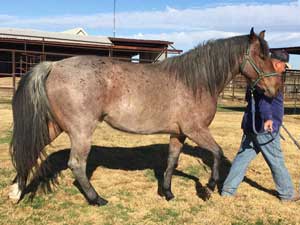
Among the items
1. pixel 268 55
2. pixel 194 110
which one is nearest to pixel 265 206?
pixel 194 110

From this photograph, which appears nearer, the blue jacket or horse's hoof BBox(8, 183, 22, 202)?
horse's hoof BBox(8, 183, 22, 202)

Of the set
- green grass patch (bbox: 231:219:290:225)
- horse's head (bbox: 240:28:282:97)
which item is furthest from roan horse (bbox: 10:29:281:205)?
green grass patch (bbox: 231:219:290:225)

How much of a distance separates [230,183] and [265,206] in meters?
0.49

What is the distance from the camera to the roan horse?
375 centimetres

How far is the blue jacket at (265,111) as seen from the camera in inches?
162

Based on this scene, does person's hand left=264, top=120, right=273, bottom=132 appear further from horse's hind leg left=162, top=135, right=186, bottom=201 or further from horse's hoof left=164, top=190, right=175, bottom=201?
horse's hoof left=164, top=190, right=175, bottom=201

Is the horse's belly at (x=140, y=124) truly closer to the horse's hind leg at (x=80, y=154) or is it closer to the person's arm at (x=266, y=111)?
the horse's hind leg at (x=80, y=154)

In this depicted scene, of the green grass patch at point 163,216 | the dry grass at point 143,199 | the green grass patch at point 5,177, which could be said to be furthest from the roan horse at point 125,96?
the green grass patch at point 5,177

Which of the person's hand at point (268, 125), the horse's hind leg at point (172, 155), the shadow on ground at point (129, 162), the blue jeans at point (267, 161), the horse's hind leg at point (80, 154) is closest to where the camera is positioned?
the horse's hind leg at point (80, 154)

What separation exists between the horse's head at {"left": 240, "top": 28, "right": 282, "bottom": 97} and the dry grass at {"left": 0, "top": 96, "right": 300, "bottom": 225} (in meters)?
1.37

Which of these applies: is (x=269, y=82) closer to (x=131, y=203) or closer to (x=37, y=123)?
(x=131, y=203)

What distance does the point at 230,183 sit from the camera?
446 cm

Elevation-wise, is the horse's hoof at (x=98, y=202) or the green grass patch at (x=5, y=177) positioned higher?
the horse's hoof at (x=98, y=202)

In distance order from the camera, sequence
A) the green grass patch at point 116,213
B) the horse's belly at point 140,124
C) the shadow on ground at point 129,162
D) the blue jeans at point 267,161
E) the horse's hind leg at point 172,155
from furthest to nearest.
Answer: the shadow on ground at point 129,162
the horse's hind leg at point 172,155
the blue jeans at point 267,161
the horse's belly at point 140,124
the green grass patch at point 116,213
